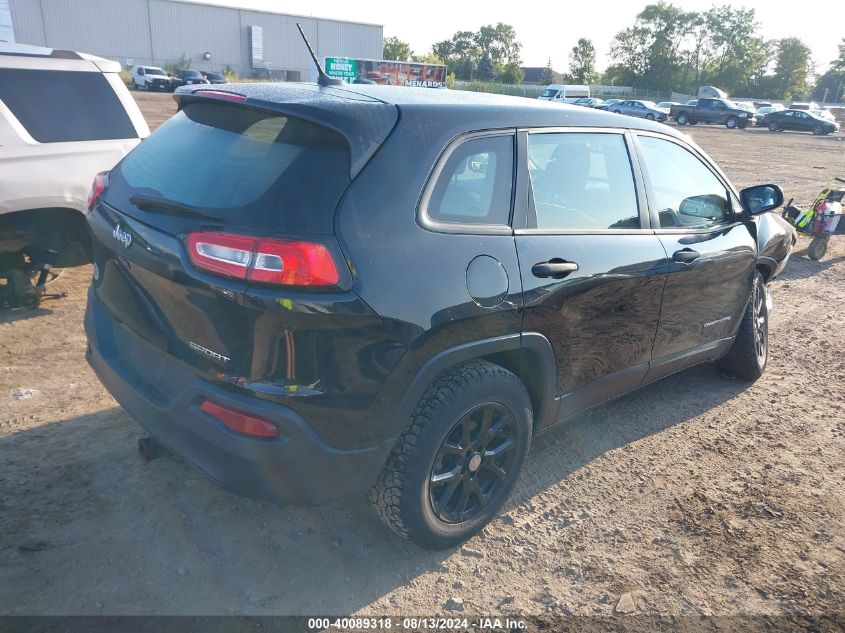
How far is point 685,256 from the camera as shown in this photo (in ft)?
11.8

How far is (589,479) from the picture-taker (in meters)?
3.48

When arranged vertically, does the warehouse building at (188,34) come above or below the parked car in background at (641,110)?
above

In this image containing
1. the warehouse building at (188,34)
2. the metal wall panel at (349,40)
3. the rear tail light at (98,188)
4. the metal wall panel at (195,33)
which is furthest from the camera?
the metal wall panel at (349,40)

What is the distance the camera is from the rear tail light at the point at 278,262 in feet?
6.95

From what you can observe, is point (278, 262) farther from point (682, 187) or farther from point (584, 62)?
point (584, 62)

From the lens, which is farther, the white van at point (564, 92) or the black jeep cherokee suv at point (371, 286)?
the white van at point (564, 92)

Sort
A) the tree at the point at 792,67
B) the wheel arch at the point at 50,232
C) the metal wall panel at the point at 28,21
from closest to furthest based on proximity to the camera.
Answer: the wheel arch at the point at 50,232 → the metal wall panel at the point at 28,21 → the tree at the point at 792,67

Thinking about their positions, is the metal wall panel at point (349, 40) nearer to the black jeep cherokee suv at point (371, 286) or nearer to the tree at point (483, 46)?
the tree at point (483, 46)

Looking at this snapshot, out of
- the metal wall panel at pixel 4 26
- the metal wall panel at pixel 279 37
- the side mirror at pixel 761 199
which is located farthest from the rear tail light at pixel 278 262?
the metal wall panel at pixel 279 37

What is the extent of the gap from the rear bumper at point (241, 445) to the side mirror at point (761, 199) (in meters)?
3.17

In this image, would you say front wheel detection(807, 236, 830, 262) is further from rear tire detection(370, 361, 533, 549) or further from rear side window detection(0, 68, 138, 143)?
rear side window detection(0, 68, 138, 143)

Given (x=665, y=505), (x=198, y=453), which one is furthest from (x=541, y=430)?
(x=198, y=453)

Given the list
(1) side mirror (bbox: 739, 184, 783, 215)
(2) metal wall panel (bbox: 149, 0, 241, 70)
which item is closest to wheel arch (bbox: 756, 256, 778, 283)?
(1) side mirror (bbox: 739, 184, 783, 215)

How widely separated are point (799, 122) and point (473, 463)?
1774 inches
